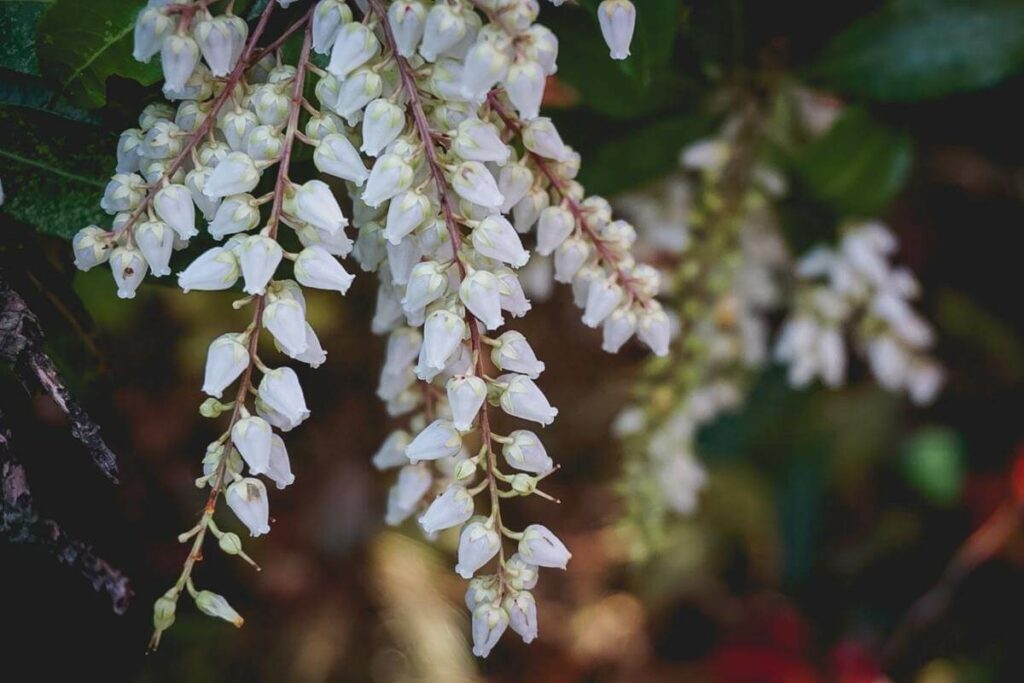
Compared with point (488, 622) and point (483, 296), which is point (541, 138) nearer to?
point (483, 296)

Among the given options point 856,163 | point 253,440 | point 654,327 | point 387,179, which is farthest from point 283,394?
point 856,163

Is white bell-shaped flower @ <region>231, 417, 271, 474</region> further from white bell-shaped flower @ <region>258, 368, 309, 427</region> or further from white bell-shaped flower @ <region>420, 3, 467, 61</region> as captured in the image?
white bell-shaped flower @ <region>420, 3, 467, 61</region>

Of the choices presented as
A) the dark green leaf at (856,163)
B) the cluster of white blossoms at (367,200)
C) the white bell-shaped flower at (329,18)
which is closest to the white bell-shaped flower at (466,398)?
the cluster of white blossoms at (367,200)

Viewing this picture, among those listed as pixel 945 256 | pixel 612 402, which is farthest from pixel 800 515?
pixel 945 256

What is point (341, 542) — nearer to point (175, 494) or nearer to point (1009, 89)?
point (175, 494)

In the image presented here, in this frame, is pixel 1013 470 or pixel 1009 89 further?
pixel 1013 470

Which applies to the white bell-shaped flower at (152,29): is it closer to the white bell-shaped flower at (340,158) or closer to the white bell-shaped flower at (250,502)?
the white bell-shaped flower at (340,158)

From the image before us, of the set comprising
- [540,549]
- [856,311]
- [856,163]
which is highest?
[540,549]
